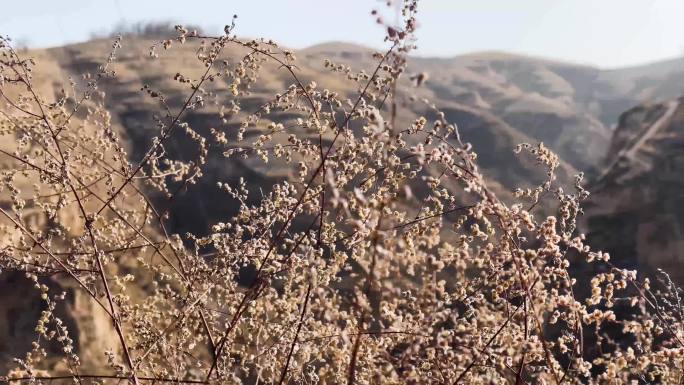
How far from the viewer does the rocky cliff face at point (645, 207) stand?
90.8 ft

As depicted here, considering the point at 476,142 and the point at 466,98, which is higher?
the point at 466,98

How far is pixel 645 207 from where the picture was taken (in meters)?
30.0

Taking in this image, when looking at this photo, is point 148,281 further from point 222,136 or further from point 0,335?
point 222,136

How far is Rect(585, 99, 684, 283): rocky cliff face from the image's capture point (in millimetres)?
27672

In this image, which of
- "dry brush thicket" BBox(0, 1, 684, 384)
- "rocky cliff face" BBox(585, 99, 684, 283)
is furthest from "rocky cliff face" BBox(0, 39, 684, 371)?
"dry brush thicket" BBox(0, 1, 684, 384)

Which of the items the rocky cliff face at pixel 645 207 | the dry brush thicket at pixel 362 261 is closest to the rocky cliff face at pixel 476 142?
the rocky cliff face at pixel 645 207

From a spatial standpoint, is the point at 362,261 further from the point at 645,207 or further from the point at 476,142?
the point at 476,142

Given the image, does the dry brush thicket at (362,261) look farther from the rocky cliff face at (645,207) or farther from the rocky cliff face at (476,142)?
the rocky cliff face at (645,207)

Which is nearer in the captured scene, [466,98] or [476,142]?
[476,142]

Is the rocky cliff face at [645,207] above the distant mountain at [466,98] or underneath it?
underneath

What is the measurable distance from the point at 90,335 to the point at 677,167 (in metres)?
27.5

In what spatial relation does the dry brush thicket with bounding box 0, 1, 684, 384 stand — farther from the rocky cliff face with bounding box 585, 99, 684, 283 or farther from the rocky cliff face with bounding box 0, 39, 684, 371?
the rocky cliff face with bounding box 585, 99, 684, 283

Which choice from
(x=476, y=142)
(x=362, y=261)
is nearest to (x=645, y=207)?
(x=362, y=261)

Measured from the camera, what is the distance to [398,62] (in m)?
3.46
